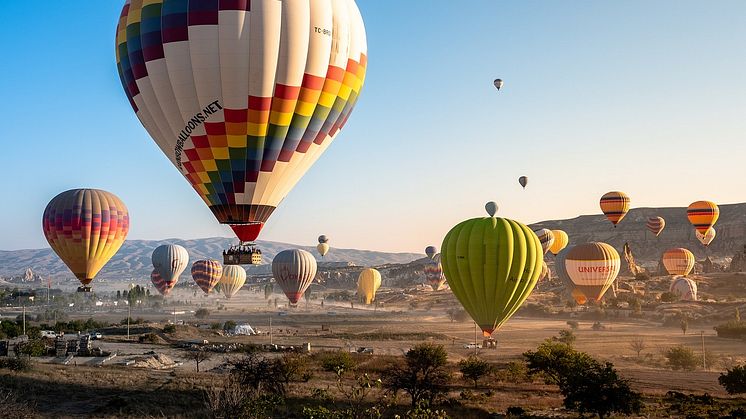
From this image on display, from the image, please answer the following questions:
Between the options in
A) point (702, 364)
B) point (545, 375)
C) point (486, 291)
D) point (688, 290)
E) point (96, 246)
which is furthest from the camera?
point (688, 290)

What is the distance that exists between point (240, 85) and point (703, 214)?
117721 mm

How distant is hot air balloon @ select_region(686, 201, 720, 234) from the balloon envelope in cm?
9537

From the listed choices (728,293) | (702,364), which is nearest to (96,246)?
(702,364)

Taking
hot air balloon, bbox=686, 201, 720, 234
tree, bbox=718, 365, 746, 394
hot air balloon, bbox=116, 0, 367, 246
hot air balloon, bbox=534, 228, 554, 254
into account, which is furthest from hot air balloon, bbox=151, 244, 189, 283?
tree, bbox=718, 365, 746, 394

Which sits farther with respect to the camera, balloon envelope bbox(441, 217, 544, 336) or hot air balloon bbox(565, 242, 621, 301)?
hot air balloon bbox(565, 242, 621, 301)

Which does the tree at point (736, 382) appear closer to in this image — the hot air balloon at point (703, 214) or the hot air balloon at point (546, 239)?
the hot air balloon at point (546, 239)

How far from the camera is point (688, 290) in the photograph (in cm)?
11300

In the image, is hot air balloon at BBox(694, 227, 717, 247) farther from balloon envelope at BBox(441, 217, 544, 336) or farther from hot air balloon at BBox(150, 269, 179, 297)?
hot air balloon at BBox(150, 269, 179, 297)

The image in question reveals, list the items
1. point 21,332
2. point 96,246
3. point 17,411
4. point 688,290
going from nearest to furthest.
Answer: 1. point 17,411
2. point 96,246
3. point 21,332
4. point 688,290

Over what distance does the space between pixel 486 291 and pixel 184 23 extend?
25.2 meters

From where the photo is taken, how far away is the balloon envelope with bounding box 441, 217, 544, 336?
138ft

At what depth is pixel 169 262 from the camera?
398 ft

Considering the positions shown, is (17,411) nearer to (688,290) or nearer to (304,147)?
(304,147)

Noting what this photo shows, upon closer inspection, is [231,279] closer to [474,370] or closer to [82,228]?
[82,228]
